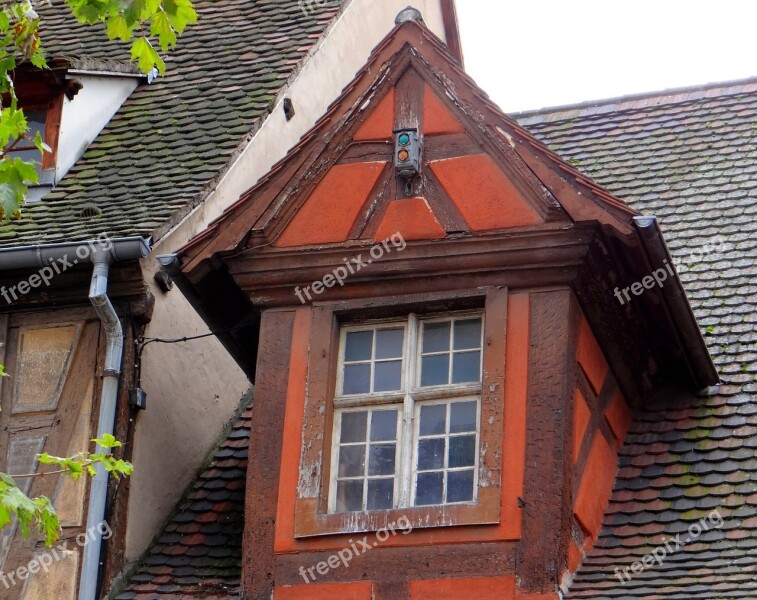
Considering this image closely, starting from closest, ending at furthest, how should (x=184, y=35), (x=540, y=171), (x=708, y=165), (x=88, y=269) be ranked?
1. (x=540, y=171)
2. (x=88, y=269)
3. (x=708, y=165)
4. (x=184, y=35)

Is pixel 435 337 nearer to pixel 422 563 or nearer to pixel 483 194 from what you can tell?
pixel 483 194

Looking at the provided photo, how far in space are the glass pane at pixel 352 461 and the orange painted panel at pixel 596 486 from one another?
122cm

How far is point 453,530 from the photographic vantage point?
8.73 meters

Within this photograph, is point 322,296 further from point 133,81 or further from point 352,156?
point 133,81

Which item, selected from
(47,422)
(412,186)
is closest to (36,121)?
(47,422)

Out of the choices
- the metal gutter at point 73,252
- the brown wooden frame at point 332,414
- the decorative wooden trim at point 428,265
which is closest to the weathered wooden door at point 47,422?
the metal gutter at point 73,252

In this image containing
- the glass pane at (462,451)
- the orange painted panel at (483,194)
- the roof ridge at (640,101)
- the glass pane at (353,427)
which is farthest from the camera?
the roof ridge at (640,101)

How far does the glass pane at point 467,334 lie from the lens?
9375 millimetres

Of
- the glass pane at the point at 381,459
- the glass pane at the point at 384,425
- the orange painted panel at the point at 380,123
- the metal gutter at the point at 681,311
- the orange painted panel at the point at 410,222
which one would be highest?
the orange painted panel at the point at 380,123

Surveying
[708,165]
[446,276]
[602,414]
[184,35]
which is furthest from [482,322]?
[184,35]

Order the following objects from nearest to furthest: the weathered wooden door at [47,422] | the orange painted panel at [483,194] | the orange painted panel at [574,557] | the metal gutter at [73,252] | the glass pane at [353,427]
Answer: the orange painted panel at [574,557]
the glass pane at [353,427]
the orange painted panel at [483,194]
the weathered wooden door at [47,422]
the metal gutter at [73,252]

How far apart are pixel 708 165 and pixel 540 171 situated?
349 centimetres

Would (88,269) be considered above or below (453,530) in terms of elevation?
above

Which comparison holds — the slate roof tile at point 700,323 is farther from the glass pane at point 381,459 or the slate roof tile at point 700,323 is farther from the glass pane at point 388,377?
the glass pane at point 388,377
